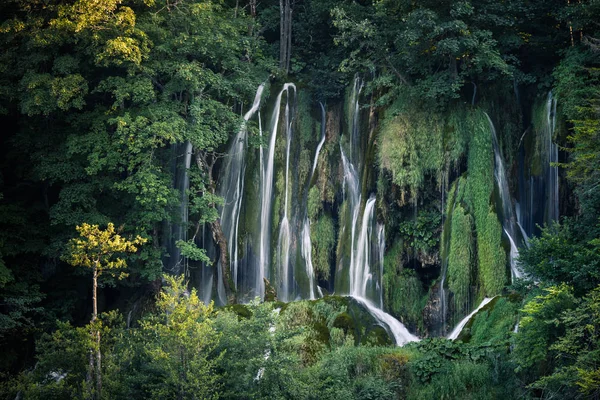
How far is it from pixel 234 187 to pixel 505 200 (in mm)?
9852

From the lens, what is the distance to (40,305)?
27281mm

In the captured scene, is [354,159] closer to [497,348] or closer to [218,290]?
[218,290]

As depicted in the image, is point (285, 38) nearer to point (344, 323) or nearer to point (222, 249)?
point (222, 249)

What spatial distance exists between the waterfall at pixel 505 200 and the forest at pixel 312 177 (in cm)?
7

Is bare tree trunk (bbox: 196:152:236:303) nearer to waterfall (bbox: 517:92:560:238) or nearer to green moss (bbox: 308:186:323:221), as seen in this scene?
green moss (bbox: 308:186:323:221)

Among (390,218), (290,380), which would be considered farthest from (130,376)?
(390,218)

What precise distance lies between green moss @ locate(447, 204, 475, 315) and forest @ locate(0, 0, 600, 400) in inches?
2.6

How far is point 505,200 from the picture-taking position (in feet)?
78.1

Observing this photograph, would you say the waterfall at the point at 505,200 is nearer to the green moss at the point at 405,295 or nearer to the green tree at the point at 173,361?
the green moss at the point at 405,295

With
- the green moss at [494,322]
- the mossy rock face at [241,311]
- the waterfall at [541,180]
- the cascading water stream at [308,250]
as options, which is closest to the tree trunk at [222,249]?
the cascading water stream at [308,250]

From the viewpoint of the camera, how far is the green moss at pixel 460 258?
75.5 feet

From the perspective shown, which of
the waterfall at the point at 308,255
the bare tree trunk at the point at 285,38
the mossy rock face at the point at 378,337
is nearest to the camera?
the mossy rock face at the point at 378,337

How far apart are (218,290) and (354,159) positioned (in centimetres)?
676

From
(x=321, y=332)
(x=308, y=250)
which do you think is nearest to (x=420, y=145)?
(x=308, y=250)
